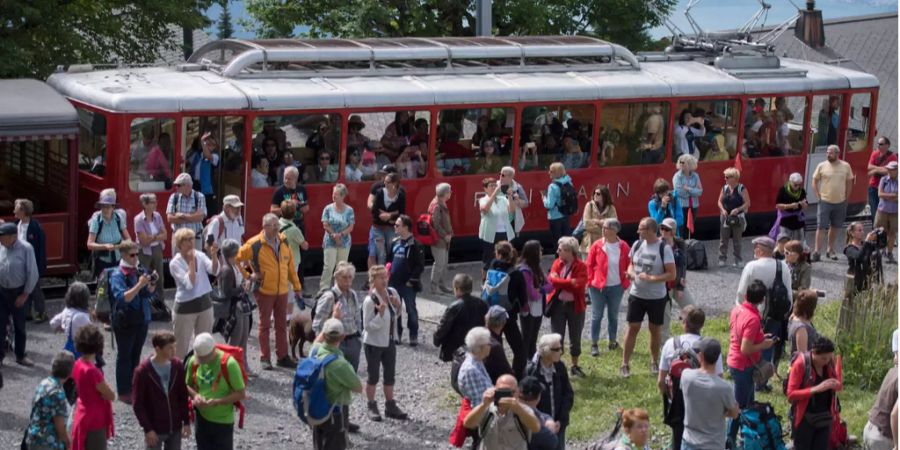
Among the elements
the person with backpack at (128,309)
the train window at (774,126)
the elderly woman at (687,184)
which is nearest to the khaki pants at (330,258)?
the person with backpack at (128,309)

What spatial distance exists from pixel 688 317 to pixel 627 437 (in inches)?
77.9

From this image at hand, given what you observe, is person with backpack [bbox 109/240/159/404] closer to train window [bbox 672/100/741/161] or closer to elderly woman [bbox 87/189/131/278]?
elderly woman [bbox 87/189/131/278]

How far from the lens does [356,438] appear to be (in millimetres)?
13219

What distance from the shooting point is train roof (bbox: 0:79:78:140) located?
680 inches

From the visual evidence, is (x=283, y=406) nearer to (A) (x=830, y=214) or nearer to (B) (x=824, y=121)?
(A) (x=830, y=214)

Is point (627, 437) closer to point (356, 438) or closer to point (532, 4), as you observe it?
point (356, 438)

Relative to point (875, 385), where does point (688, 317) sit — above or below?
above

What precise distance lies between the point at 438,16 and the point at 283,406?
14549 mm

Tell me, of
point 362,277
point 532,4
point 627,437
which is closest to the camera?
point 627,437

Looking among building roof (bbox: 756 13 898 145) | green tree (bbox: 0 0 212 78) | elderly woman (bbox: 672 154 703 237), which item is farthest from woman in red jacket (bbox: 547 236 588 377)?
building roof (bbox: 756 13 898 145)

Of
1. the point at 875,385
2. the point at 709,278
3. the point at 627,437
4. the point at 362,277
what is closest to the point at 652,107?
the point at 709,278

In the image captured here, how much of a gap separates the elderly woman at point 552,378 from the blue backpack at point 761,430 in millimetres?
1735

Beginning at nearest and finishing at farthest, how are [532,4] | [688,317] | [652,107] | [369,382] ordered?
[688,317]
[369,382]
[652,107]
[532,4]

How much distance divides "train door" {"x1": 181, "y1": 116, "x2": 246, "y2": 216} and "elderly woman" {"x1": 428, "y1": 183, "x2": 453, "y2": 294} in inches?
95.9
